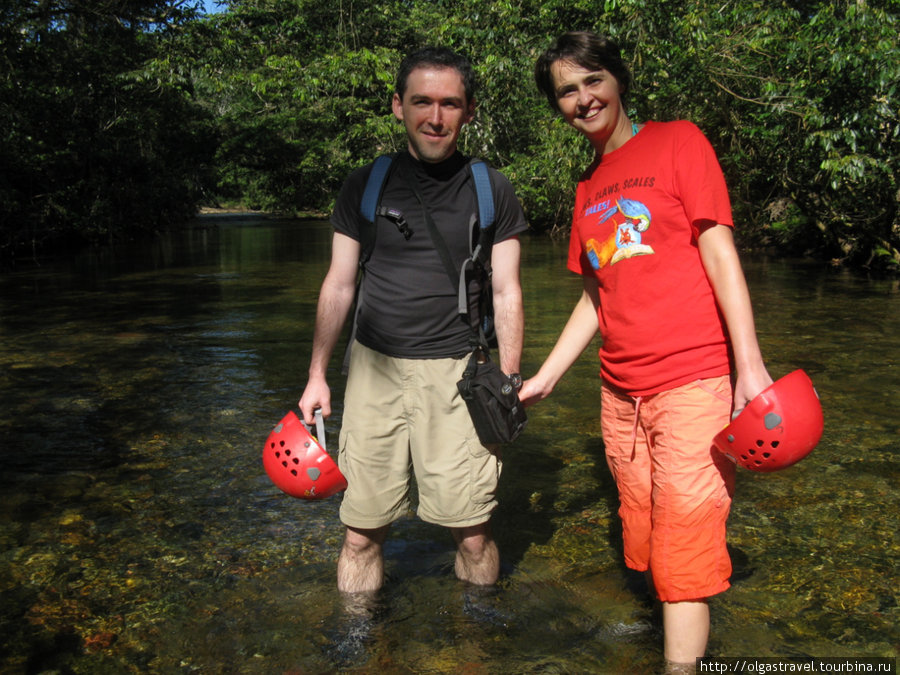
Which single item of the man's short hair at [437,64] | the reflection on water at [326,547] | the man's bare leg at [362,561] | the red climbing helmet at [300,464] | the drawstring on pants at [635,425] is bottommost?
the reflection on water at [326,547]

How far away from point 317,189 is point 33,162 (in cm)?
2191

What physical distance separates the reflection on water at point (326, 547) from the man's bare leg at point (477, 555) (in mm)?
81

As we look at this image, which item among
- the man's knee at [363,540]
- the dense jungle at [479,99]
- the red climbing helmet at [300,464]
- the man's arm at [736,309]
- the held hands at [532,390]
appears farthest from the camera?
the dense jungle at [479,99]

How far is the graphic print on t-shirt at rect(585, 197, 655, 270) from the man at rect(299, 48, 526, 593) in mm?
378

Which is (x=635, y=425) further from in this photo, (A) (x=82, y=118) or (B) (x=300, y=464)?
(A) (x=82, y=118)

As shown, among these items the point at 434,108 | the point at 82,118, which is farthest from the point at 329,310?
the point at 82,118

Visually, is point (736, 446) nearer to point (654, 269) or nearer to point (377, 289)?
point (654, 269)

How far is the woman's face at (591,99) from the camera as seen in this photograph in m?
2.56

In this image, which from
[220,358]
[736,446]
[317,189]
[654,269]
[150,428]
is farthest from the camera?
[317,189]

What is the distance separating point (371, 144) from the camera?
26500mm

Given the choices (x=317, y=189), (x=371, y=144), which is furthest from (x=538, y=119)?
(x=317, y=189)

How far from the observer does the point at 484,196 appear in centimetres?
283

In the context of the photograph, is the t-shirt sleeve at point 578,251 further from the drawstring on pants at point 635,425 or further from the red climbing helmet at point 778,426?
the red climbing helmet at point 778,426

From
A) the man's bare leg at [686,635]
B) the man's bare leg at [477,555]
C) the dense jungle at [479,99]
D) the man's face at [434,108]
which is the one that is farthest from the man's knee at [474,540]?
the dense jungle at [479,99]
